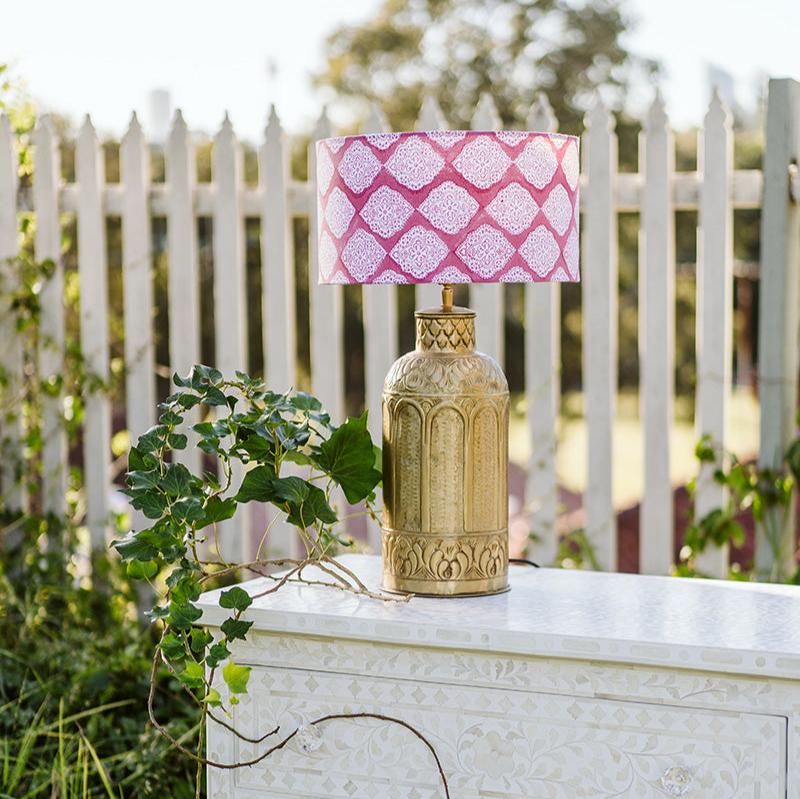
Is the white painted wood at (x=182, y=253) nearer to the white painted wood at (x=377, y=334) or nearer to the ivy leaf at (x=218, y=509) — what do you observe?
the white painted wood at (x=377, y=334)

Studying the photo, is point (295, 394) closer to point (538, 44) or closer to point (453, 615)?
point (453, 615)

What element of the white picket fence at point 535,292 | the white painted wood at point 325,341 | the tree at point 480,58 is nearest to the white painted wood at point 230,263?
the white picket fence at point 535,292

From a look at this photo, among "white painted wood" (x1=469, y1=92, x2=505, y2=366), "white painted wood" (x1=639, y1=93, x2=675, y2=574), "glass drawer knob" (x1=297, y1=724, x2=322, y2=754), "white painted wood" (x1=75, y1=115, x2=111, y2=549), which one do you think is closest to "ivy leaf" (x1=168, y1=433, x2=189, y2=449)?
"glass drawer knob" (x1=297, y1=724, x2=322, y2=754)

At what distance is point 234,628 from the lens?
1.87 meters

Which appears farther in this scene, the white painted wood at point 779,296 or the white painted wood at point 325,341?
the white painted wood at point 325,341

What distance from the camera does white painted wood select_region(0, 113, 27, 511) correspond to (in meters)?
3.57

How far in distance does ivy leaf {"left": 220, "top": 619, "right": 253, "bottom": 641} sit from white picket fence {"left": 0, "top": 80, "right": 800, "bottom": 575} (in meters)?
1.27

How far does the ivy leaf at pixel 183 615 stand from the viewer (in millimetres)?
1838

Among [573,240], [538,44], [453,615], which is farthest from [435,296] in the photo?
[538,44]

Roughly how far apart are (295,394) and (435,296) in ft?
4.31

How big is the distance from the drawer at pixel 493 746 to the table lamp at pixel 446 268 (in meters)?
0.20

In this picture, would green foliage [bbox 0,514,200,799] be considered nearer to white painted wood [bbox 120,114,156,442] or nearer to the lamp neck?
white painted wood [bbox 120,114,156,442]

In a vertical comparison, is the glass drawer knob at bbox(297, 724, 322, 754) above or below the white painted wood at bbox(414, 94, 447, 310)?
below

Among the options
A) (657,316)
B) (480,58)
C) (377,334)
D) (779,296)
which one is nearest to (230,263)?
(377,334)
